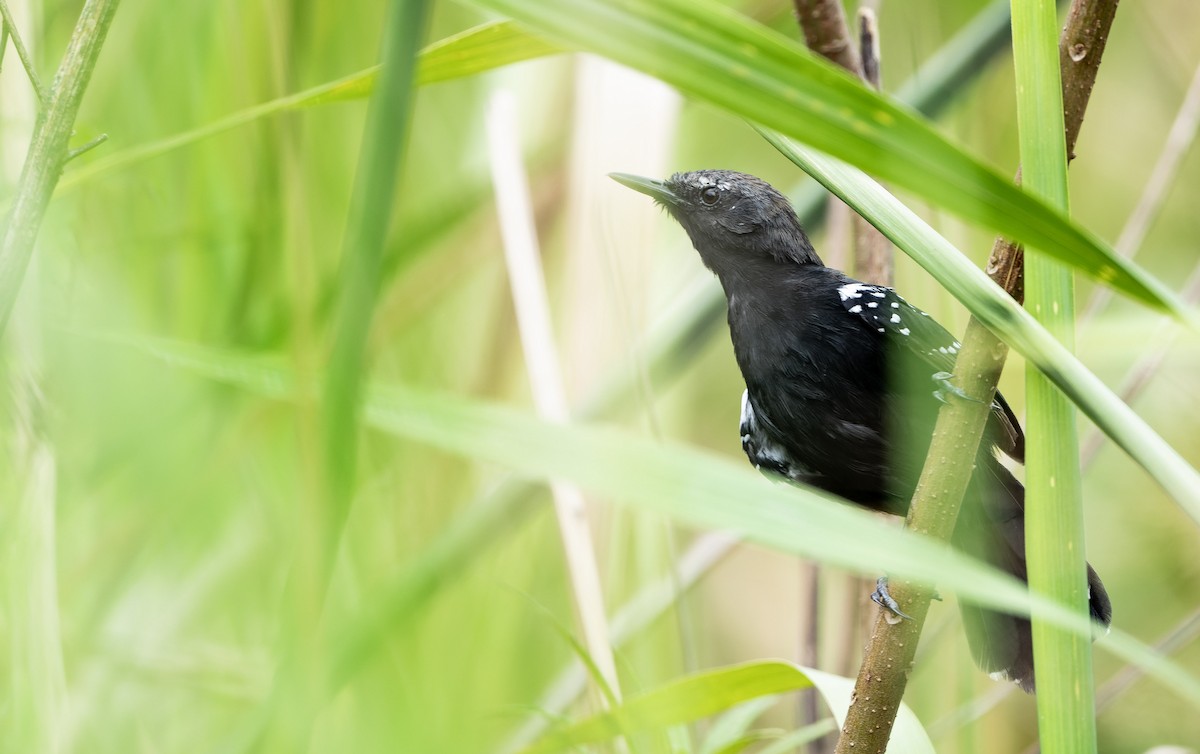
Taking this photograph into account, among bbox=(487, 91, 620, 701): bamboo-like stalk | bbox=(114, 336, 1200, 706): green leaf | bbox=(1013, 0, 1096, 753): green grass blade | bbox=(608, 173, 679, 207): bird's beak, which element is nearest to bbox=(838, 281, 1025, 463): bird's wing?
bbox=(608, 173, 679, 207): bird's beak

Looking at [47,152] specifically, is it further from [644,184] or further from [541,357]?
[644,184]

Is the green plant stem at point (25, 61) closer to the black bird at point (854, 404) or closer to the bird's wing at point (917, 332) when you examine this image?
the black bird at point (854, 404)

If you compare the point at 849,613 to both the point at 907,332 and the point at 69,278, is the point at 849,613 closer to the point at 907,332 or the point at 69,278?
the point at 907,332

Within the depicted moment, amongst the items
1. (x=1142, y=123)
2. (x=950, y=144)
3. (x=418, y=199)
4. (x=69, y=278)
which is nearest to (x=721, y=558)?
(x=418, y=199)

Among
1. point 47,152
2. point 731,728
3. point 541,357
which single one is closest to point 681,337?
point 541,357

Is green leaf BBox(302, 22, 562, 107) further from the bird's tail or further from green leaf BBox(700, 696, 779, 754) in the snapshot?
the bird's tail

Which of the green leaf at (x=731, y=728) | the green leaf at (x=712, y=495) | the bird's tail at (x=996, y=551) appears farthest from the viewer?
the bird's tail at (x=996, y=551)

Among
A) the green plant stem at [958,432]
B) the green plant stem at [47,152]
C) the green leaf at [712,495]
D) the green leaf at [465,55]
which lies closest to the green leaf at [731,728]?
the green plant stem at [958,432]
